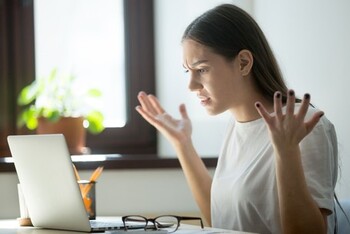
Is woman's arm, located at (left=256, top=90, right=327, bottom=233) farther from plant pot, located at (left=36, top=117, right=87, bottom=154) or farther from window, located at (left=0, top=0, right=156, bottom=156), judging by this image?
window, located at (left=0, top=0, right=156, bottom=156)

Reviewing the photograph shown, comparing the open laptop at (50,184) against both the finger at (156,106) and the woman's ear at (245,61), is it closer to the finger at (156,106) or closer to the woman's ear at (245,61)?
the finger at (156,106)

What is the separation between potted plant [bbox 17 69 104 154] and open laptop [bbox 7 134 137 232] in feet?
3.93

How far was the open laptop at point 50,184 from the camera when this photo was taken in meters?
2.09

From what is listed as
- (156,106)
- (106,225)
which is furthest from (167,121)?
(106,225)

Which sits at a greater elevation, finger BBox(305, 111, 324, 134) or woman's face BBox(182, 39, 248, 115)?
woman's face BBox(182, 39, 248, 115)

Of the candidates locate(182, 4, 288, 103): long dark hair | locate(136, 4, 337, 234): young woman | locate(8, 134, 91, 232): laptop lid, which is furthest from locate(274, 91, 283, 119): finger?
locate(8, 134, 91, 232): laptop lid

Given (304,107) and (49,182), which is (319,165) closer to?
(304,107)

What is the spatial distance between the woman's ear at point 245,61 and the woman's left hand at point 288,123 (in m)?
0.43

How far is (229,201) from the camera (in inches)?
91.6

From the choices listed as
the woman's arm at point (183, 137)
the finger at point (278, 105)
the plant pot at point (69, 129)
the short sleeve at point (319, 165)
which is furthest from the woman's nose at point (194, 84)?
the plant pot at point (69, 129)

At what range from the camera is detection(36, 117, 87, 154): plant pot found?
3.49m

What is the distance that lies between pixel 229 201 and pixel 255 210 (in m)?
0.11

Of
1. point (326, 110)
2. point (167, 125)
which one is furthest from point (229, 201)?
point (326, 110)

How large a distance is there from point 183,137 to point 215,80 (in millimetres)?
267
